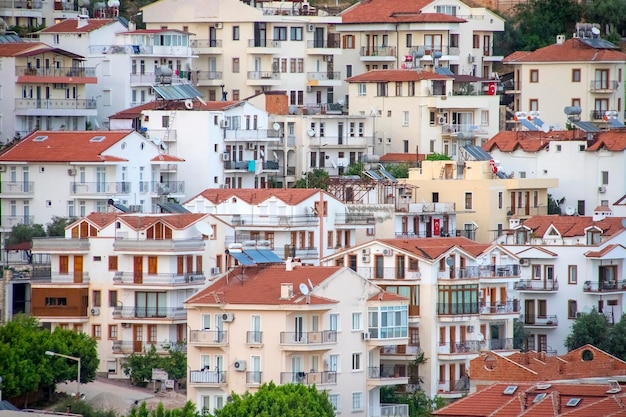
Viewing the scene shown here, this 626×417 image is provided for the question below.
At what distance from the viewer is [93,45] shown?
12825 centimetres

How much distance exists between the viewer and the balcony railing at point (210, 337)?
95125mm

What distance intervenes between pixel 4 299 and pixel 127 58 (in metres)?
23.1

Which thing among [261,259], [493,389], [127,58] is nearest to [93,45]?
[127,58]

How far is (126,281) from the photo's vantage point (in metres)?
103

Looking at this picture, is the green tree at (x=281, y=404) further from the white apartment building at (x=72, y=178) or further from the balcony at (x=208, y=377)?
the white apartment building at (x=72, y=178)

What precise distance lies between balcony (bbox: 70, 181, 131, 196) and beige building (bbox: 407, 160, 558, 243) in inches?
480

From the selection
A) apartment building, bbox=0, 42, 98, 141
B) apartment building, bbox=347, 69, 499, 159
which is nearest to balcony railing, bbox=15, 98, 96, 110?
apartment building, bbox=0, 42, 98, 141

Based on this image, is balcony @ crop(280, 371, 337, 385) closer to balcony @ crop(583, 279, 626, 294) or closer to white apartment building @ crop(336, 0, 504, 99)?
balcony @ crop(583, 279, 626, 294)

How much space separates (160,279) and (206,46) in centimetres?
3120

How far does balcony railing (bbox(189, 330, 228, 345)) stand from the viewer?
312 feet

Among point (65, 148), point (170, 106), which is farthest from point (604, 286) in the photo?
point (65, 148)

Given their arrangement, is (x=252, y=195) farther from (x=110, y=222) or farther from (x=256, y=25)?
(x=256, y=25)

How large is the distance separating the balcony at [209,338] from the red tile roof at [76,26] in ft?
115

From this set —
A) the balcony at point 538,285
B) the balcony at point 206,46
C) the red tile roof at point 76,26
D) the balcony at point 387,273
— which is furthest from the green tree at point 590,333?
the red tile roof at point 76,26
